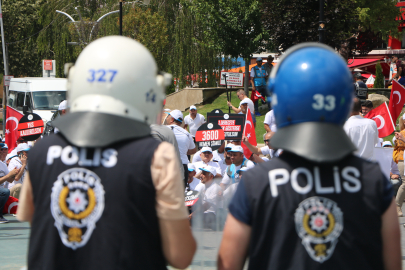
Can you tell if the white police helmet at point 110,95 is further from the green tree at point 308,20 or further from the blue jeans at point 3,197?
the green tree at point 308,20

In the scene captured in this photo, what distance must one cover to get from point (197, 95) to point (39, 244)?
69.2 ft

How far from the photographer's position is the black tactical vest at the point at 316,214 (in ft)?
5.33

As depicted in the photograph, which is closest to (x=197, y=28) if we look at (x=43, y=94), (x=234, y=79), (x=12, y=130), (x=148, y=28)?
(x=148, y=28)

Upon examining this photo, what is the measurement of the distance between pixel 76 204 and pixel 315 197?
2.66 feet

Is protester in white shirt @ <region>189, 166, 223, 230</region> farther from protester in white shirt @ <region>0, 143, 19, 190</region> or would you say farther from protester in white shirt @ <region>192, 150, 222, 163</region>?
protester in white shirt @ <region>192, 150, 222, 163</region>

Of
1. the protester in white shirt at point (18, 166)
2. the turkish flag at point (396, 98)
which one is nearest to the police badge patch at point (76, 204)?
the protester in white shirt at point (18, 166)

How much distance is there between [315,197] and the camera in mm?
1632

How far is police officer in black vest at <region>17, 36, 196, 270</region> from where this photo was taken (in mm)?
1666

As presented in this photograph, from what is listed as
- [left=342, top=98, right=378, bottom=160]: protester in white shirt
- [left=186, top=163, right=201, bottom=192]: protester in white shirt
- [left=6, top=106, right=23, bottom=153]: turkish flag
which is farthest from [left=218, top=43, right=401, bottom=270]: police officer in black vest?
[left=6, top=106, right=23, bottom=153]: turkish flag

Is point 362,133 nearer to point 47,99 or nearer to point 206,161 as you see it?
point 206,161

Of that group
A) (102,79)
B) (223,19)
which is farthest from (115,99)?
(223,19)

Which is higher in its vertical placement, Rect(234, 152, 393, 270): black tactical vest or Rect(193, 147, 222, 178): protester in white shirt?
Rect(234, 152, 393, 270): black tactical vest

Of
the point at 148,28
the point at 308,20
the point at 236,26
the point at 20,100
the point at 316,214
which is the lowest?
the point at 20,100

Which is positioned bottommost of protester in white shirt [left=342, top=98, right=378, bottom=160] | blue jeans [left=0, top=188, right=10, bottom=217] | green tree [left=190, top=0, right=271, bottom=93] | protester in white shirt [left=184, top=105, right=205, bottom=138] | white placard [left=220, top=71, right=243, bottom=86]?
blue jeans [left=0, top=188, right=10, bottom=217]
